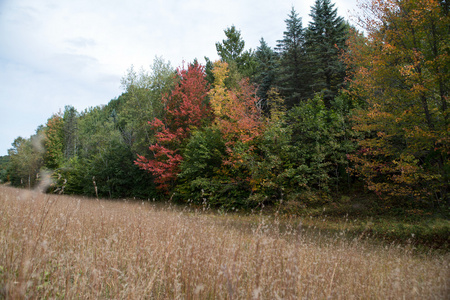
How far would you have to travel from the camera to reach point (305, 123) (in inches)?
683

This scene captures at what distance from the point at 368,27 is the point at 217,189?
41.8 ft

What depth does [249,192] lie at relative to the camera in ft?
57.0

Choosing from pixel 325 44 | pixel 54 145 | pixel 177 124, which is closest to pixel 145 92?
pixel 177 124

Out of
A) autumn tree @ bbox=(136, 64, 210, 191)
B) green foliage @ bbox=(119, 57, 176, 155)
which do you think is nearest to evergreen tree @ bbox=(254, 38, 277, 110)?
autumn tree @ bbox=(136, 64, 210, 191)

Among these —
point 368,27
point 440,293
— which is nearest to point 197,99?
point 368,27

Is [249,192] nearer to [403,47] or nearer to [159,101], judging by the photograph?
[403,47]

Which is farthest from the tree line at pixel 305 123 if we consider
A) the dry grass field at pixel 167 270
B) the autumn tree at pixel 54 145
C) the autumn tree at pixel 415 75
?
the autumn tree at pixel 54 145

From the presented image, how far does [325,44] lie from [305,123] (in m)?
11.3

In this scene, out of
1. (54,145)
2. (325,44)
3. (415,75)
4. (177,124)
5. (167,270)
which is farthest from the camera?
(54,145)

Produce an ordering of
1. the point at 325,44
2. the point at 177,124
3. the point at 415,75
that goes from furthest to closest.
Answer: the point at 325,44 → the point at 177,124 → the point at 415,75

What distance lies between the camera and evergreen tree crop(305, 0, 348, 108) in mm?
23016

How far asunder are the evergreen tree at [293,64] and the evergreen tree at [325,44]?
91 centimetres

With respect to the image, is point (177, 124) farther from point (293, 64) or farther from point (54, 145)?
point (54, 145)

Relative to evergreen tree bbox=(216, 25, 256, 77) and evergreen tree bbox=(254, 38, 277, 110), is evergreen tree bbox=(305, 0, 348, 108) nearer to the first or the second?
evergreen tree bbox=(254, 38, 277, 110)
